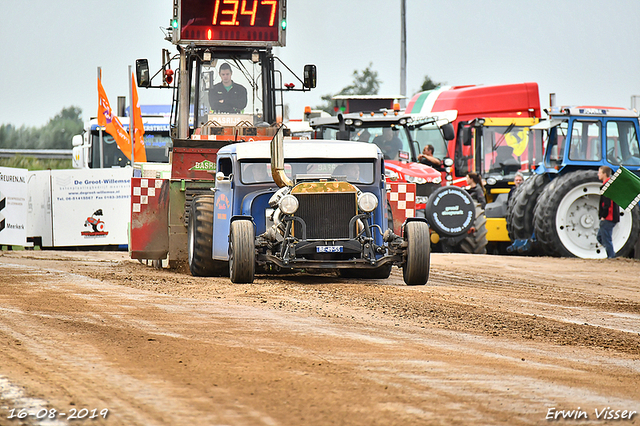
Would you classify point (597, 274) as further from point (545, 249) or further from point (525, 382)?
point (525, 382)

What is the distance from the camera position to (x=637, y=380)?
18.6 feet

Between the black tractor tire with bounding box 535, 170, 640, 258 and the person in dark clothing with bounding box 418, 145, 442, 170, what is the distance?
2359 millimetres

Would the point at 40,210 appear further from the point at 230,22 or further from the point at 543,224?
the point at 543,224

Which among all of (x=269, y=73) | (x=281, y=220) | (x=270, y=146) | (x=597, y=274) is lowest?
(x=597, y=274)

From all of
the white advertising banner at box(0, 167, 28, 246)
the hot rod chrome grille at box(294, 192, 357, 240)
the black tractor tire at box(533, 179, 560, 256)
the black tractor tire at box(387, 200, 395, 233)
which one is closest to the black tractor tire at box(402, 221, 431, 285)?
the hot rod chrome grille at box(294, 192, 357, 240)

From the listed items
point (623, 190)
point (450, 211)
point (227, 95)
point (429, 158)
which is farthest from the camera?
point (429, 158)

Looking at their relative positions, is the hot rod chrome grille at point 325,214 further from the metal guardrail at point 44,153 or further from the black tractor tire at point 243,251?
the metal guardrail at point 44,153

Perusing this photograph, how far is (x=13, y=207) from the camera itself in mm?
19453

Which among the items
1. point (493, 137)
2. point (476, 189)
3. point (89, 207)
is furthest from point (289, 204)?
point (493, 137)

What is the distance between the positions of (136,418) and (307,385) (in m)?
1.08

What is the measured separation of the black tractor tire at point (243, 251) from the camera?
410 inches

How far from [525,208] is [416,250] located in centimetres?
775

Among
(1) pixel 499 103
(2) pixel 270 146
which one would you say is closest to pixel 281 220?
(2) pixel 270 146

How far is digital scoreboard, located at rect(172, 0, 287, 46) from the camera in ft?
45.8
